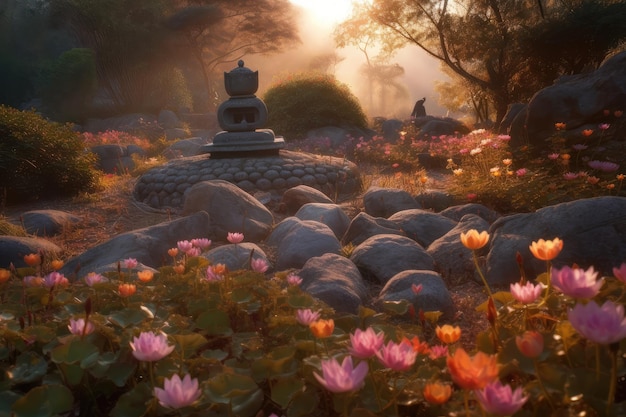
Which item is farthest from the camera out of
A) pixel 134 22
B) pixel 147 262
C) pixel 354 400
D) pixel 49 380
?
pixel 134 22

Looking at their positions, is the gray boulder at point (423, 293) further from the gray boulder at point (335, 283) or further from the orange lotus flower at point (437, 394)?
the orange lotus flower at point (437, 394)

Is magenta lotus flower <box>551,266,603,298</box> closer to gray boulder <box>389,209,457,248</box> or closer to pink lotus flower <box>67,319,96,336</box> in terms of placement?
pink lotus flower <box>67,319,96,336</box>

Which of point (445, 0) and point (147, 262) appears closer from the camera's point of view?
point (147, 262)

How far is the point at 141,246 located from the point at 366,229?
7.32 feet

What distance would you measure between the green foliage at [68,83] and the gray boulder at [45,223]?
2228 cm

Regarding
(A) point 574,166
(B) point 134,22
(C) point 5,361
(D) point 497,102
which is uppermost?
(B) point 134,22

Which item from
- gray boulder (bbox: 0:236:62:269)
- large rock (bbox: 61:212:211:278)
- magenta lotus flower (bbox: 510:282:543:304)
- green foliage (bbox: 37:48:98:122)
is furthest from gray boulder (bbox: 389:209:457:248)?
green foliage (bbox: 37:48:98:122)

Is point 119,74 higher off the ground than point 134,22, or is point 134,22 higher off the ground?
point 134,22

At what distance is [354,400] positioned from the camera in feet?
5.26

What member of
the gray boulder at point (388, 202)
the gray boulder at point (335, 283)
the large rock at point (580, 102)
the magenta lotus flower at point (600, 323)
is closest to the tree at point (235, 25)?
the large rock at point (580, 102)

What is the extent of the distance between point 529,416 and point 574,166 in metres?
6.62

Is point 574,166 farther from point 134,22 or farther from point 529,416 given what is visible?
point 134,22

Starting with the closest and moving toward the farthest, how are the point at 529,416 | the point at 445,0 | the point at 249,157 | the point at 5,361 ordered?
the point at 529,416 < the point at 5,361 < the point at 249,157 < the point at 445,0

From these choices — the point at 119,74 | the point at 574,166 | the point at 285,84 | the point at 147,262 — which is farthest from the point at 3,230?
the point at 119,74
